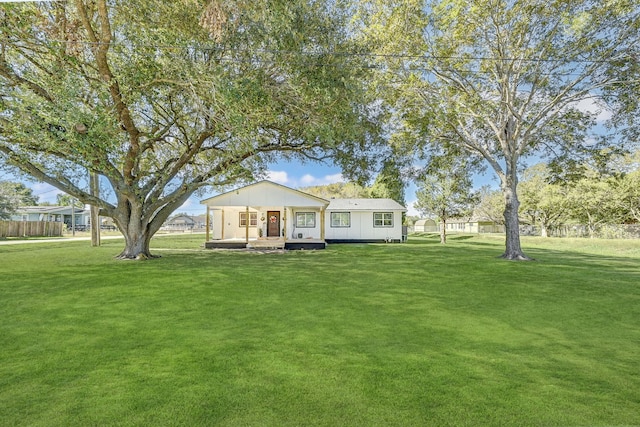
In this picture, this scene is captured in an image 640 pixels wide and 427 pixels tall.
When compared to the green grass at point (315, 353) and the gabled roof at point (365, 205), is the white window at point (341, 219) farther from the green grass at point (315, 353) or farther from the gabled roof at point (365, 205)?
the green grass at point (315, 353)

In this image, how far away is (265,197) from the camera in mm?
20141

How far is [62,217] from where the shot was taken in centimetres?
4766

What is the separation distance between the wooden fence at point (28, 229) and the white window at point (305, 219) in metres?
24.7

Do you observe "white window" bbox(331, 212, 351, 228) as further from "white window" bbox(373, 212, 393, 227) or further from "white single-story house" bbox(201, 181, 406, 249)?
"white window" bbox(373, 212, 393, 227)

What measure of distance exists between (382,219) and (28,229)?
31.4 meters

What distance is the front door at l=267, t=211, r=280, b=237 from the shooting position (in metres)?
24.2

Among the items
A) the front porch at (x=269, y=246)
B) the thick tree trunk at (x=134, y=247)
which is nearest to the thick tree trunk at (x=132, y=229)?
the thick tree trunk at (x=134, y=247)

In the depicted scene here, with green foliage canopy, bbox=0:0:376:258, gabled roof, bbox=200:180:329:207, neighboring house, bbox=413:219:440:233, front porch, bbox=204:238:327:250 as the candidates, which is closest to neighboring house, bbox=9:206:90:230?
gabled roof, bbox=200:180:329:207

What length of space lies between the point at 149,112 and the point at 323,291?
10167mm

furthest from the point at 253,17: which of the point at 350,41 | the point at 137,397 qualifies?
the point at 137,397

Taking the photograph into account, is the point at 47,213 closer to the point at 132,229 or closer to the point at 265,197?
the point at 265,197

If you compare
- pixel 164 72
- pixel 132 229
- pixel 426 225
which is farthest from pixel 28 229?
pixel 426 225

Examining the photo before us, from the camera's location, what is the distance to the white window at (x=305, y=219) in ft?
80.2

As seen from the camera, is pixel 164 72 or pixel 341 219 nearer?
pixel 164 72
